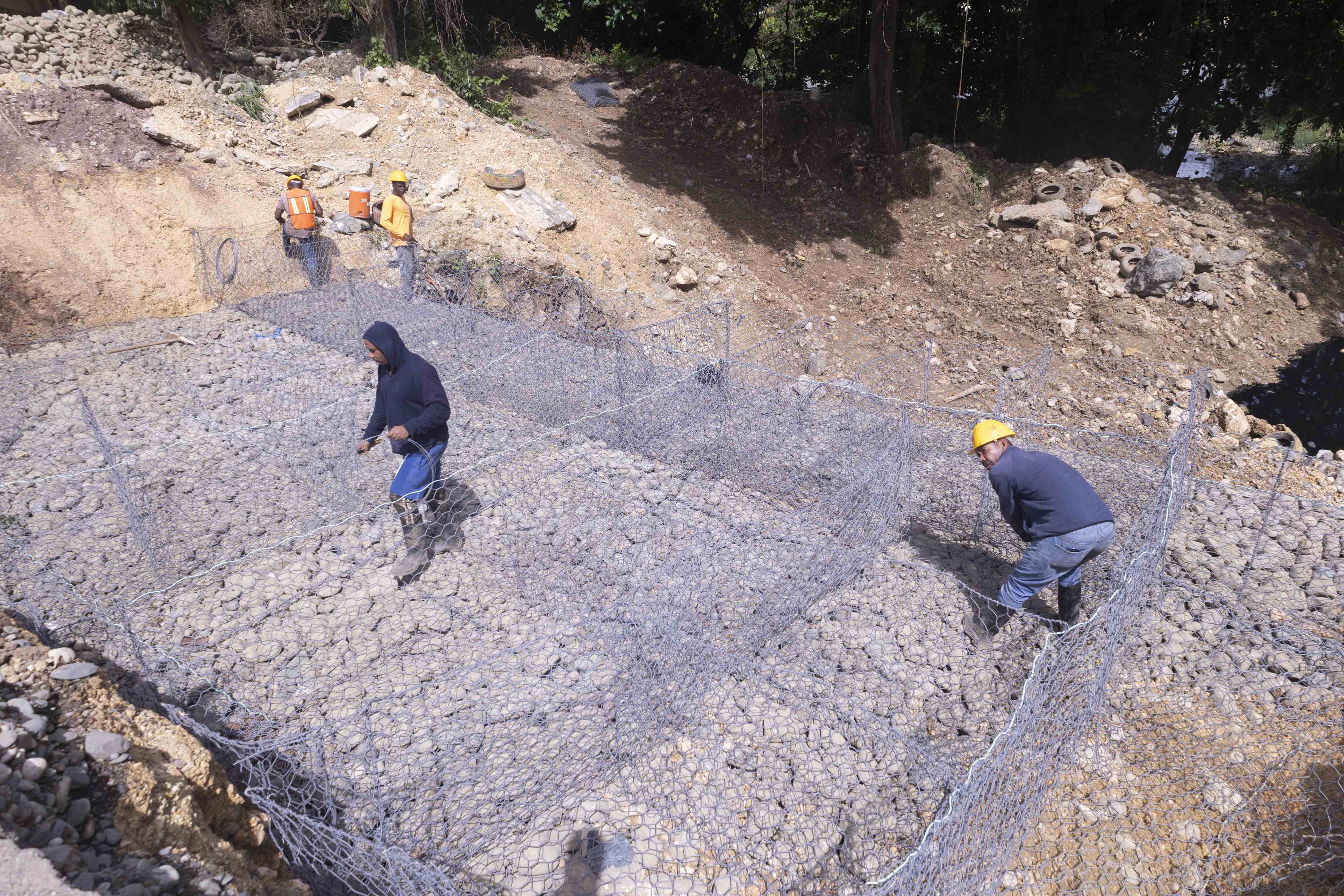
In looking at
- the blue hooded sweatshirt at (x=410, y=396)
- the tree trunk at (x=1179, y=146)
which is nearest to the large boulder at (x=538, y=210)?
the blue hooded sweatshirt at (x=410, y=396)

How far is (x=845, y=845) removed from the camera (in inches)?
126

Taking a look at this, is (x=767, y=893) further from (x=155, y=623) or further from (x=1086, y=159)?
(x=1086, y=159)

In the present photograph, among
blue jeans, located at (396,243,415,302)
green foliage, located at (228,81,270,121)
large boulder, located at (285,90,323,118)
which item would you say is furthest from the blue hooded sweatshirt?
green foliage, located at (228,81,270,121)

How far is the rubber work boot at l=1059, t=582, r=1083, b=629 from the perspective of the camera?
4.31 meters

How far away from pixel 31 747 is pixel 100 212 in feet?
32.7

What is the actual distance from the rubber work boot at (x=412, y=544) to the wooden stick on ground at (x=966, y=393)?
644cm

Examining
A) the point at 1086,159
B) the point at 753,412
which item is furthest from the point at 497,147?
the point at 1086,159

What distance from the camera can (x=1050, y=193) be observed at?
1231 centimetres

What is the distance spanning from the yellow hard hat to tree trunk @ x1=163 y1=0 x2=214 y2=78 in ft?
44.8

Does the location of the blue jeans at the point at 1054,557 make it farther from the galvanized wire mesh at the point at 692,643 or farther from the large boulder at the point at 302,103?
the large boulder at the point at 302,103

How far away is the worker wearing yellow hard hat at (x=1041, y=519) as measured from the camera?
4090 mm

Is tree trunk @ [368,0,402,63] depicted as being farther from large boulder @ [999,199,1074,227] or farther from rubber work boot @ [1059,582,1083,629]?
rubber work boot @ [1059,582,1083,629]

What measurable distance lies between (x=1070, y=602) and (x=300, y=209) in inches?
366

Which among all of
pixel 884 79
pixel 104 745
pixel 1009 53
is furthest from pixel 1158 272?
pixel 104 745
